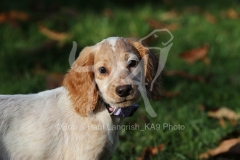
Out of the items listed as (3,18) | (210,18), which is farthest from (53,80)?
(210,18)

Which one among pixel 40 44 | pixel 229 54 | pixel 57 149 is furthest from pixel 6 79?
pixel 229 54

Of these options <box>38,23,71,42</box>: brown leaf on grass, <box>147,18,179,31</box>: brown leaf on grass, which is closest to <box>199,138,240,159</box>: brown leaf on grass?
<box>38,23,71,42</box>: brown leaf on grass

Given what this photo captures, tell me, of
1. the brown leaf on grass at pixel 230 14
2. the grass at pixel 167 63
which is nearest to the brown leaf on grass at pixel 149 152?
the grass at pixel 167 63

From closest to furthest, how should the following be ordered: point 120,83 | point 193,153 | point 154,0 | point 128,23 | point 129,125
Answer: point 120,83 < point 193,153 < point 129,125 < point 128,23 < point 154,0

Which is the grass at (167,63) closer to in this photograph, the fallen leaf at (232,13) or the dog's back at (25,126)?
the fallen leaf at (232,13)

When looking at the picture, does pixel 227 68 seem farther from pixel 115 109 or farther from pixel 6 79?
pixel 115 109

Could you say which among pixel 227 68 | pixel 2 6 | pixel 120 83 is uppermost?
pixel 120 83

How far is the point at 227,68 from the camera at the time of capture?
7.67 m

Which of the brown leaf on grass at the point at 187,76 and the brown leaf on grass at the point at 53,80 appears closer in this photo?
the brown leaf on grass at the point at 53,80

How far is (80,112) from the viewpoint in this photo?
13.8 ft

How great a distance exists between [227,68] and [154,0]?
3534 millimetres

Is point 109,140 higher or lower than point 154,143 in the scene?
higher

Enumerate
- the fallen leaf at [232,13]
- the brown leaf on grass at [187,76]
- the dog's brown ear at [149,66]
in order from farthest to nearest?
the fallen leaf at [232,13] < the brown leaf on grass at [187,76] < the dog's brown ear at [149,66]

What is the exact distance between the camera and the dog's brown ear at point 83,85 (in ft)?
13.8
